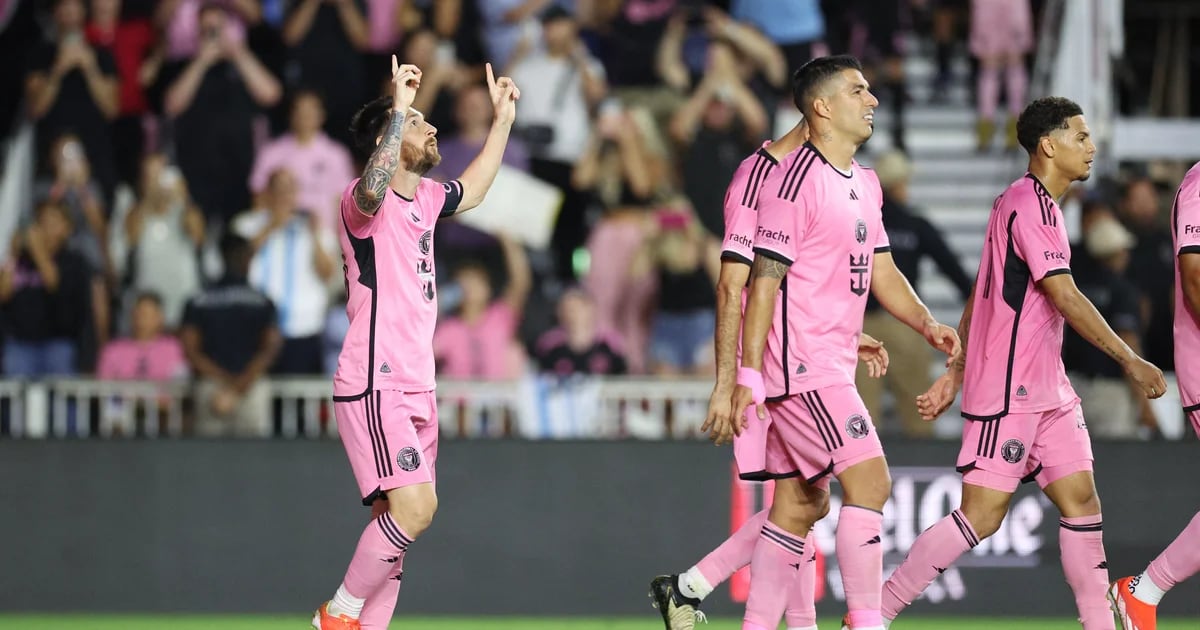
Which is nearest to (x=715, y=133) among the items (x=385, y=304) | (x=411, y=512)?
(x=385, y=304)

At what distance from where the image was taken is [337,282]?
41.8 ft

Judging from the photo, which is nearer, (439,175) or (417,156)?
(417,156)

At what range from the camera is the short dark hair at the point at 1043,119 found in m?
8.20

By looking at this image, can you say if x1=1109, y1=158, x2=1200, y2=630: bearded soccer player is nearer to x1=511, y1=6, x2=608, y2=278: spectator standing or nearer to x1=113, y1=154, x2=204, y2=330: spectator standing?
x1=511, y1=6, x2=608, y2=278: spectator standing

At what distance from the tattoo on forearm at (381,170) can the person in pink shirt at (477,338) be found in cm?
454

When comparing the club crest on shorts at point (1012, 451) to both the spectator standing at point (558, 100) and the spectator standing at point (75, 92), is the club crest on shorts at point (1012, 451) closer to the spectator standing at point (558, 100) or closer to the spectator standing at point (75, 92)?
the spectator standing at point (558, 100)

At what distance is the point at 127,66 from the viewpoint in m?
14.3

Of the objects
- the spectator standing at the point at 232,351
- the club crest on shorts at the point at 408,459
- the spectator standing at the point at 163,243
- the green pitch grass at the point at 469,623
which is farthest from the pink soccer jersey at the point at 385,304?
the spectator standing at the point at 163,243

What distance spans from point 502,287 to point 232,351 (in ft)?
6.16

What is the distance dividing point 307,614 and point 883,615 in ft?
12.9

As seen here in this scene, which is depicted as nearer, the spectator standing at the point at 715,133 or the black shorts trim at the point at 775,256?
the black shorts trim at the point at 775,256

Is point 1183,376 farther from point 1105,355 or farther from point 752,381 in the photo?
point 1105,355

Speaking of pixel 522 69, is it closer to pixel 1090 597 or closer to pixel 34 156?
pixel 34 156

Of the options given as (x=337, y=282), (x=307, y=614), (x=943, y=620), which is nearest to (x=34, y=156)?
(x=337, y=282)
